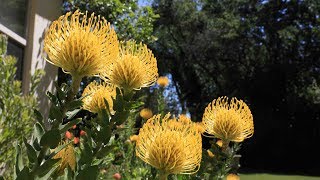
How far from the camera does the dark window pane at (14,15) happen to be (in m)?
5.36

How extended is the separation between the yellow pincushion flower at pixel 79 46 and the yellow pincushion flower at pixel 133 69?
0.68ft

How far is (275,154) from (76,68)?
87.7 feet

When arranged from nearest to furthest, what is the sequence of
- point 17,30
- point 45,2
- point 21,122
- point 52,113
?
1. point 52,113
2. point 21,122
3. point 17,30
4. point 45,2

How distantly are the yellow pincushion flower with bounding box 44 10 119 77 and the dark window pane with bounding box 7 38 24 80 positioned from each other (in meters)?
4.42

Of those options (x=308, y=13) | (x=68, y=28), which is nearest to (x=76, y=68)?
(x=68, y=28)

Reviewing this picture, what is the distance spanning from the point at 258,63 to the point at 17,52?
23.9m

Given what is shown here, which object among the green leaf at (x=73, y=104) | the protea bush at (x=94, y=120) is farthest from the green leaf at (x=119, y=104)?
the green leaf at (x=73, y=104)

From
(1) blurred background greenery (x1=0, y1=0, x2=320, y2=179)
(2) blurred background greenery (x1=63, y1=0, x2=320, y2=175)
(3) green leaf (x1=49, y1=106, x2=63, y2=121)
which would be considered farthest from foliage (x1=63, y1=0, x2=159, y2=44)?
(2) blurred background greenery (x1=63, y1=0, x2=320, y2=175)

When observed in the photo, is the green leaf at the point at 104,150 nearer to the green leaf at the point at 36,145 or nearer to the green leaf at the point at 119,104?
the green leaf at the point at 119,104

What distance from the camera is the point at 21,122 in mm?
3125

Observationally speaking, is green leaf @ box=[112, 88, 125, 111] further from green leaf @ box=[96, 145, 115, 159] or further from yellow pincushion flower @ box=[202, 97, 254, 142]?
yellow pincushion flower @ box=[202, 97, 254, 142]

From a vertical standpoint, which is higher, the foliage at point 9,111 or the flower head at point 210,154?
the foliage at point 9,111

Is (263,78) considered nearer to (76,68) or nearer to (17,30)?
(17,30)

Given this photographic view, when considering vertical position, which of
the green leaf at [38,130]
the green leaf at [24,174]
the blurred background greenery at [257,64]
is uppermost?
the blurred background greenery at [257,64]
